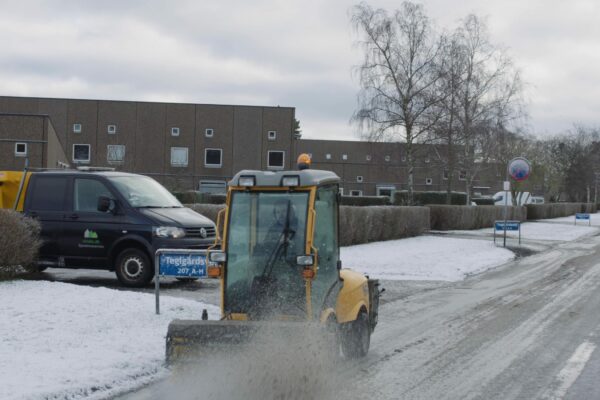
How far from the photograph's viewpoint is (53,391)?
6.07m

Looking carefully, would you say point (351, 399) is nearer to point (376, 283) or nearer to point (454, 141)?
point (376, 283)

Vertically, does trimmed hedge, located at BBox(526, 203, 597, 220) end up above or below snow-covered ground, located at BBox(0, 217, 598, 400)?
above

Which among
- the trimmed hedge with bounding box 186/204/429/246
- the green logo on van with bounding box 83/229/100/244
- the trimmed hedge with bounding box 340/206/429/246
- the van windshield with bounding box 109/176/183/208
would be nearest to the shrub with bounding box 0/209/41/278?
the green logo on van with bounding box 83/229/100/244

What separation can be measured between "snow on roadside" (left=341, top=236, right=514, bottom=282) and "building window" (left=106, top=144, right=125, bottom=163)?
34.1 meters

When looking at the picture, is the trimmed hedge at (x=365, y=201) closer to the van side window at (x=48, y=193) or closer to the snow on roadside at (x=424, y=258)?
the snow on roadside at (x=424, y=258)

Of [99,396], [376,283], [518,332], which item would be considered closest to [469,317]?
[518,332]

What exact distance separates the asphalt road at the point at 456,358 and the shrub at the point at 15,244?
2515 mm

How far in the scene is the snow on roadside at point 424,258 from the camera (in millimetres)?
18172

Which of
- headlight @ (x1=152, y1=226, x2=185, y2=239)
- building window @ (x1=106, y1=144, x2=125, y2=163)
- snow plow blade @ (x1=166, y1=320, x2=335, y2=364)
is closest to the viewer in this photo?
snow plow blade @ (x1=166, y1=320, x2=335, y2=364)

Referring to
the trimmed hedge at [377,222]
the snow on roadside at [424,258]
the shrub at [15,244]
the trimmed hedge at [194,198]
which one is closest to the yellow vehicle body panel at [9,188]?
the shrub at [15,244]

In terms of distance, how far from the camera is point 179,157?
60.7 meters

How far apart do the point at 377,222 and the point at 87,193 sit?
1458 cm

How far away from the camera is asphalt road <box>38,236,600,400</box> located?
6195mm

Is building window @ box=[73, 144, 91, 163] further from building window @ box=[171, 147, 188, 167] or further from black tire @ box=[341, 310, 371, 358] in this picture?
black tire @ box=[341, 310, 371, 358]
